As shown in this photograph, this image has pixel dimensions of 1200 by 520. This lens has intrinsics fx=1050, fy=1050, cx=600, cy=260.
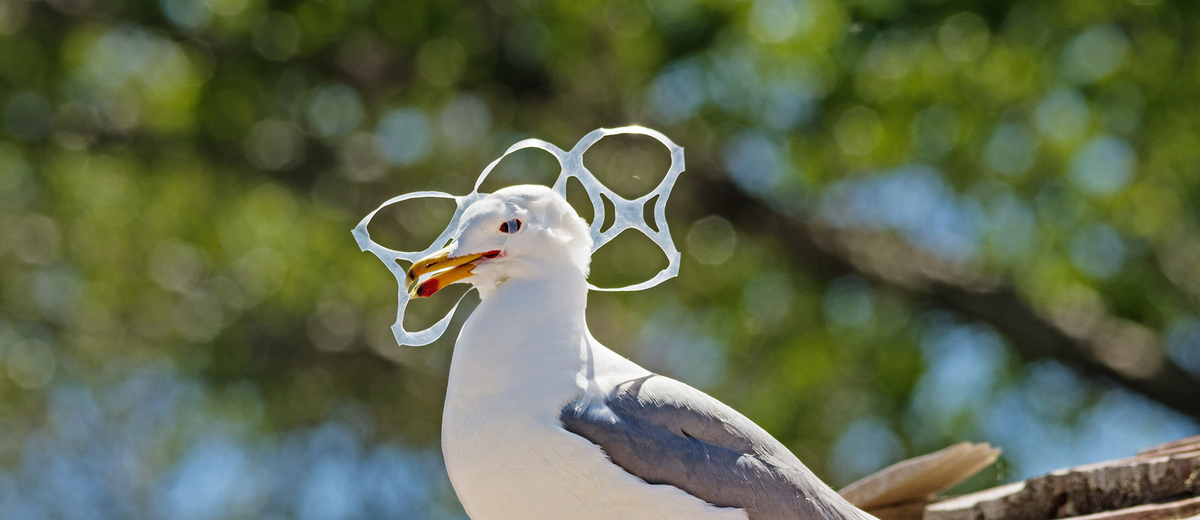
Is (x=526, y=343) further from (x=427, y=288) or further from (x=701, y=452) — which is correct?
(x=701, y=452)

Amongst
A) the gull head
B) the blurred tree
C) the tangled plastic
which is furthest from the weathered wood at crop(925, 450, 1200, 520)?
the blurred tree

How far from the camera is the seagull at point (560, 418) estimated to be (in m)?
1.51

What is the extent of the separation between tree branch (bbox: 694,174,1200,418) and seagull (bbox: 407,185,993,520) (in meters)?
4.19

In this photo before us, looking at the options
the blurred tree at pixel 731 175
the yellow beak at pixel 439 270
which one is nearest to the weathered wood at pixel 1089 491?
the yellow beak at pixel 439 270

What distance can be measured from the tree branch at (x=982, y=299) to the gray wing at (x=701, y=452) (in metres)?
4.25

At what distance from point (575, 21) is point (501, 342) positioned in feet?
14.7

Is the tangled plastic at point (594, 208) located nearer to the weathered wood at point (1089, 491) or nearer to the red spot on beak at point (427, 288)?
the red spot on beak at point (427, 288)

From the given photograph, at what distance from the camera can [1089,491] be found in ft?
7.04

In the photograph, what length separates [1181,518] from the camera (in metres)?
1.83

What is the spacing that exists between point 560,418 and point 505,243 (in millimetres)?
310

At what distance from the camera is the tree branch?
216 inches

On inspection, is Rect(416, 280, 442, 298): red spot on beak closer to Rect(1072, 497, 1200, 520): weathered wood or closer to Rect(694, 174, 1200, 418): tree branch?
Rect(1072, 497, 1200, 520): weathered wood

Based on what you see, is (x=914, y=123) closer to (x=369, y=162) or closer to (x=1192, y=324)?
(x=1192, y=324)

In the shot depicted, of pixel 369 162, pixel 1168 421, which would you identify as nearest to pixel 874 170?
pixel 1168 421
